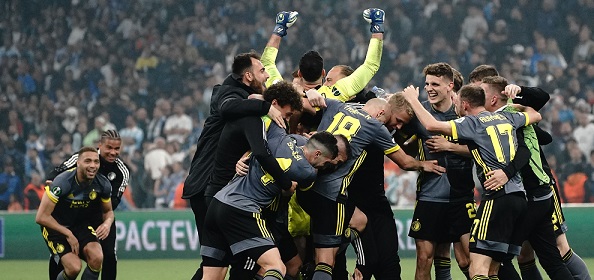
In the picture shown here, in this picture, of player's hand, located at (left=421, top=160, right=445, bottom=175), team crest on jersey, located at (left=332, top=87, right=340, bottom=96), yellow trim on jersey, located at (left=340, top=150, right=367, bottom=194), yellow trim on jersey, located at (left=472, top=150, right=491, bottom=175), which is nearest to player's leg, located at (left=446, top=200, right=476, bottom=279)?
player's hand, located at (left=421, top=160, right=445, bottom=175)

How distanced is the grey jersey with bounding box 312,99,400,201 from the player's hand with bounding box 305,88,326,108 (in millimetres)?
182

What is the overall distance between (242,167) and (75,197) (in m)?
3.02

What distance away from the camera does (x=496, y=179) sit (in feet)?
24.7

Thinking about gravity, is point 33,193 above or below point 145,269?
above

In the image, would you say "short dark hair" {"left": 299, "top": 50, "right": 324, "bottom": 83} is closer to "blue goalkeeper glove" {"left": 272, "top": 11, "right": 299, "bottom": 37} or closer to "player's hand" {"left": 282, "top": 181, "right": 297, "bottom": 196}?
"blue goalkeeper glove" {"left": 272, "top": 11, "right": 299, "bottom": 37}

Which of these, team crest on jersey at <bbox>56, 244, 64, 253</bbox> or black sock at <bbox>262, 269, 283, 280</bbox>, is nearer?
black sock at <bbox>262, 269, 283, 280</bbox>

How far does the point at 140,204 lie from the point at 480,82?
29.1ft

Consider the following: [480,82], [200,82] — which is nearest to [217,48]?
[200,82]

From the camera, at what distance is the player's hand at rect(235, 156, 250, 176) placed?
735cm

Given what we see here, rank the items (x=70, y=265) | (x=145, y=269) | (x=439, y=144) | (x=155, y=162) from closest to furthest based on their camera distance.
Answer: (x=439, y=144) → (x=70, y=265) → (x=145, y=269) → (x=155, y=162)

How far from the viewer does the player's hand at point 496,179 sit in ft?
24.6

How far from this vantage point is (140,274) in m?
12.5

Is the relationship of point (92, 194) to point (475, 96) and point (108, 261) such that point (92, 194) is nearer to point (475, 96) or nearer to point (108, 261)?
point (108, 261)

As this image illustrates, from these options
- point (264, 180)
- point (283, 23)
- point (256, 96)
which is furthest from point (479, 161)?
point (283, 23)
